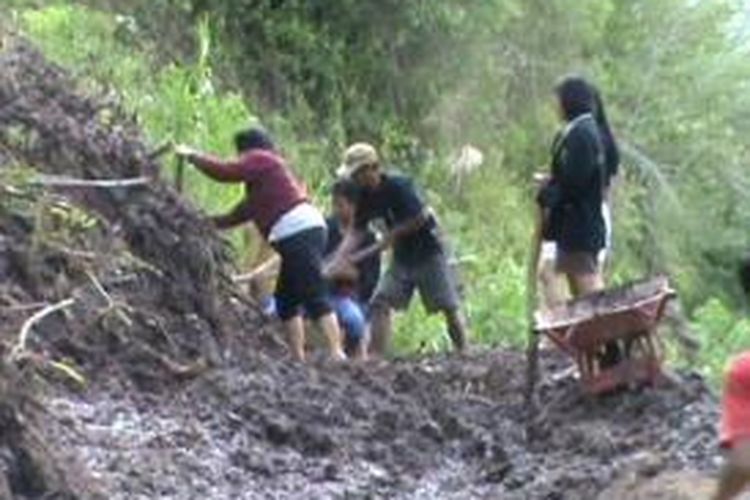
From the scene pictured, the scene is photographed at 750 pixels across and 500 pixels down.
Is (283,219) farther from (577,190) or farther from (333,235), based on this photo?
(577,190)

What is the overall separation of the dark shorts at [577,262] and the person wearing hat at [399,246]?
1.20 metres

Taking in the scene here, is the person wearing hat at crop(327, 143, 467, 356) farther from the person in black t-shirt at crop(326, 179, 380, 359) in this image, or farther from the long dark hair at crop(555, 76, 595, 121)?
the long dark hair at crop(555, 76, 595, 121)

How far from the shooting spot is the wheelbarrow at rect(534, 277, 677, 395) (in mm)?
11523

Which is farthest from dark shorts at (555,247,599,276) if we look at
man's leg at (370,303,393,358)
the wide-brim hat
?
man's leg at (370,303,393,358)

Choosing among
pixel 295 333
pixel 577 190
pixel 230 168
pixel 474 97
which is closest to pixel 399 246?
pixel 295 333

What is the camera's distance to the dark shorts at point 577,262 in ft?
42.6

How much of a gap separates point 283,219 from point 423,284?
1.60 m

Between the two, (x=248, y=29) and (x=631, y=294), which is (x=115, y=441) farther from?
(x=248, y=29)

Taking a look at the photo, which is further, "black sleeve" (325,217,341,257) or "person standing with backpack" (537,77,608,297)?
"black sleeve" (325,217,341,257)

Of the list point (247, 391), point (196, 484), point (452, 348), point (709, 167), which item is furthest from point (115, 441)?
point (709, 167)

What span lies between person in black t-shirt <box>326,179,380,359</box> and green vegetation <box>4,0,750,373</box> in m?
1.46

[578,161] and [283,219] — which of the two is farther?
[283,219]

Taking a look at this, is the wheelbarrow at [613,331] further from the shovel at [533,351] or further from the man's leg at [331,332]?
the man's leg at [331,332]

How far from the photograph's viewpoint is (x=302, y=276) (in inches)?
521
